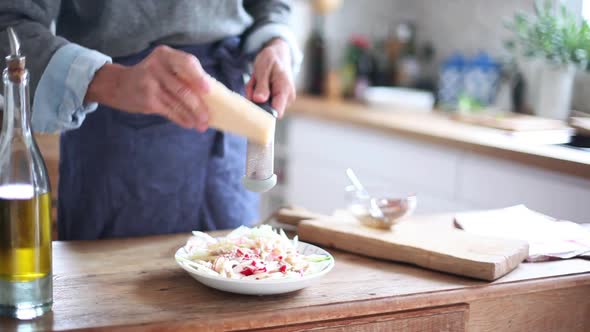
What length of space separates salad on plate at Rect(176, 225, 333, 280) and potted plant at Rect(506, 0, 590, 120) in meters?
1.52

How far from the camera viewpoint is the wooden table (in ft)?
3.18

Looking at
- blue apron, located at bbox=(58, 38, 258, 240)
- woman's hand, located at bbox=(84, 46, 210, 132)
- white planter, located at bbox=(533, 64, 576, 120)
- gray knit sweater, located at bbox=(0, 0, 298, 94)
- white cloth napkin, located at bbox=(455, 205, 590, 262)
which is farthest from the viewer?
white planter, located at bbox=(533, 64, 576, 120)

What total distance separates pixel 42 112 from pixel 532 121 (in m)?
1.73

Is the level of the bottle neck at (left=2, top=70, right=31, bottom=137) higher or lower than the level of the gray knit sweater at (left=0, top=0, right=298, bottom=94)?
lower

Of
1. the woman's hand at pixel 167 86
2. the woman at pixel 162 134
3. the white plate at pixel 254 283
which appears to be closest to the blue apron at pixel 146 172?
the woman at pixel 162 134

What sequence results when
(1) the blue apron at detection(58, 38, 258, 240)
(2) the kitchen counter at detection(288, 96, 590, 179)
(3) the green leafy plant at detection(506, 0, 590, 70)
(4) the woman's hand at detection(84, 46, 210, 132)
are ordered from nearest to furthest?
(4) the woman's hand at detection(84, 46, 210, 132) < (1) the blue apron at detection(58, 38, 258, 240) < (2) the kitchen counter at detection(288, 96, 590, 179) < (3) the green leafy plant at detection(506, 0, 590, 70)

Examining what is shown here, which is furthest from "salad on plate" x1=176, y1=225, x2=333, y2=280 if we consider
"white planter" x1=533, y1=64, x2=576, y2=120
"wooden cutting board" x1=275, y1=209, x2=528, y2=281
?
"white planter" x1=533, y1=64, x2=576, y2=120

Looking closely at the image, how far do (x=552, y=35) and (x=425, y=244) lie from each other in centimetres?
148

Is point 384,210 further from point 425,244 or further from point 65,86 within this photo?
point 65,86

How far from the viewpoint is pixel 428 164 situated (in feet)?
8.20

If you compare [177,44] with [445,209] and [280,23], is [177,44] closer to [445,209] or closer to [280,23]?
[280,23]

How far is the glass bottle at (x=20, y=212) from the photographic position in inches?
36.6

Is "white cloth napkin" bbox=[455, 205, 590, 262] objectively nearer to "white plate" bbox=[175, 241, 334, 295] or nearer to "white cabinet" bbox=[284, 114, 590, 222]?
"white cabinet" bbox=[284, 114, 590, 222]

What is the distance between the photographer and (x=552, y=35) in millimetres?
2484
